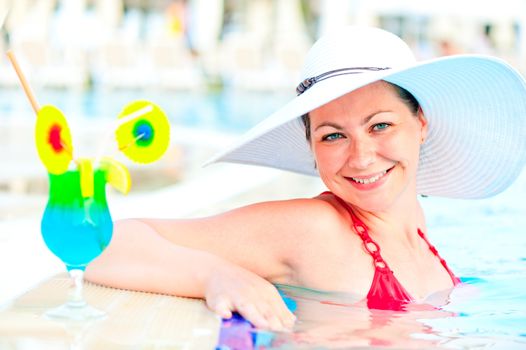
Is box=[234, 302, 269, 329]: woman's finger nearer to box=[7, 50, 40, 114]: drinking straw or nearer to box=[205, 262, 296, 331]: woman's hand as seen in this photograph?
box=[205, 262, 296, 331]: woman's hand

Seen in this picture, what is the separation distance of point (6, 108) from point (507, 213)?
29.7ft

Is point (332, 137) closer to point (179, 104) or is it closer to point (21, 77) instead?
point (21, 77)

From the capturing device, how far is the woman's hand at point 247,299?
2.16 meters

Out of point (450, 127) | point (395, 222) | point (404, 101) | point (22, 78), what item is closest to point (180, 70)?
point (450, 127)

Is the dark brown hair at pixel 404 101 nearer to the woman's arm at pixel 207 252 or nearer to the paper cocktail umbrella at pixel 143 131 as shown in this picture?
the woman's arm at pixel 207 252

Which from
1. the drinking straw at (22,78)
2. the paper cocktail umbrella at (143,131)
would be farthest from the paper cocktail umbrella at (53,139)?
the paper cocktail umbrella at (143,131)

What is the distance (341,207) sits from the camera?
2637 millimetres

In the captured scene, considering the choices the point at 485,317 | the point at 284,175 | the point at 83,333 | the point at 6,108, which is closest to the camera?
the point at 83,333

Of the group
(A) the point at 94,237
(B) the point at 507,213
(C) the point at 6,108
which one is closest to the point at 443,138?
(A) the point at 94,237

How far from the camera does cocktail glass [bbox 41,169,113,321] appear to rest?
6.45 ft

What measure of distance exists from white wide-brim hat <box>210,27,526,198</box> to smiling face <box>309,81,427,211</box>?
0.20 feet

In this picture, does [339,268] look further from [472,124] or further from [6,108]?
[6,108]

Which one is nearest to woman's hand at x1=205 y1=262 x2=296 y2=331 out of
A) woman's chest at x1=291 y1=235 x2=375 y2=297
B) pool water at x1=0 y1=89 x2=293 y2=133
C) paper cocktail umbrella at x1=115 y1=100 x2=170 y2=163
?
woman's chest at x1=291 y1=235 x2=375 y2=297

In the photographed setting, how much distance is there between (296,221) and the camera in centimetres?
245
